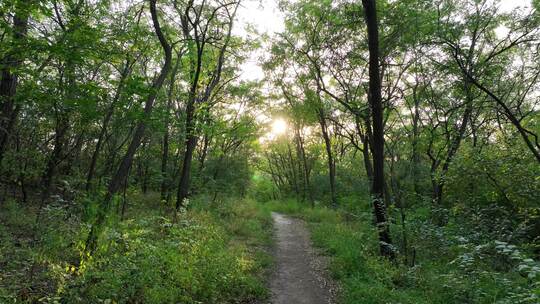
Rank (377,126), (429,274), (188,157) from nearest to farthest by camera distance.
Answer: (429,274) < (377,126) < (188,157)

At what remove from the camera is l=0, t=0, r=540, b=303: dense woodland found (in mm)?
5758

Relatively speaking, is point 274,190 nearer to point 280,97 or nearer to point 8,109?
point 280,97

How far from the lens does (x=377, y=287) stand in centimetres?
644

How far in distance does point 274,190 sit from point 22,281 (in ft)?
115

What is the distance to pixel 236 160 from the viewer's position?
21266mm

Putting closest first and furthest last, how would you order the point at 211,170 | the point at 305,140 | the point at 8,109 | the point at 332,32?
the point at 8,109 < the point at 332,32 < the point at 211,170 < the point at 305,140

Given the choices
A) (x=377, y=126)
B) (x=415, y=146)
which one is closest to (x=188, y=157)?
(x=377, y=126)

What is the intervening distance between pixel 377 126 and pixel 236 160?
13.7 meters

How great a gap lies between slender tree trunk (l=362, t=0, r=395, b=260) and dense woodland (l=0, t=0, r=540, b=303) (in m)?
0.04

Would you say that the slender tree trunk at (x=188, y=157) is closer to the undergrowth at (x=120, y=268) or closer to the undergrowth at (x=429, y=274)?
the undergrowth at (x=120, y=268)

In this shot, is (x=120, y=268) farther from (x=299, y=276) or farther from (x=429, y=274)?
(x=429, y=274)

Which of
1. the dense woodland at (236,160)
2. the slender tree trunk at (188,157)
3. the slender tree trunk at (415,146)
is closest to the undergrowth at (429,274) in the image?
the dense woodland at (236,160)

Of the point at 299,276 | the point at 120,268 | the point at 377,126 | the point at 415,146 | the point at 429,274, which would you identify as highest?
the point at 415,146

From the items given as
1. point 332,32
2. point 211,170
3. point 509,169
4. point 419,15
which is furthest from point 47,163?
point 509,169
